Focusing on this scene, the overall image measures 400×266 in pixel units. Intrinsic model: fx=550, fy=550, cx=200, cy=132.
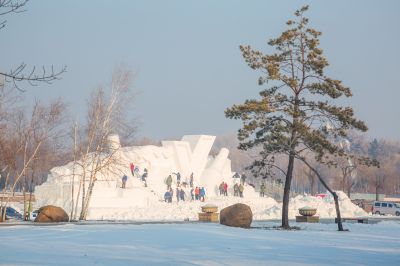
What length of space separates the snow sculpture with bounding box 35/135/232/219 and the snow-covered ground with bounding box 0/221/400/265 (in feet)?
51.7

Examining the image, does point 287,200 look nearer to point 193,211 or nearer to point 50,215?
point 50,215

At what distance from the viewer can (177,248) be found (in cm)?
1467

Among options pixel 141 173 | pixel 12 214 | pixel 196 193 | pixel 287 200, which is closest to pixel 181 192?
pixel 196 193

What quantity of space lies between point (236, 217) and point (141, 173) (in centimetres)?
2746

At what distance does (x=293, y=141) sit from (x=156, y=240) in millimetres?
11705

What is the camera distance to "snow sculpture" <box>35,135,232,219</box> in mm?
40438

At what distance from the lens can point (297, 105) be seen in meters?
26.8

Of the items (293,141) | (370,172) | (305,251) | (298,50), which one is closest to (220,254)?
(305,251)

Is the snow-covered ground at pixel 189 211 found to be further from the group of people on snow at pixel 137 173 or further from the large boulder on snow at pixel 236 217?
the large boulder on snow at pixel 236 217

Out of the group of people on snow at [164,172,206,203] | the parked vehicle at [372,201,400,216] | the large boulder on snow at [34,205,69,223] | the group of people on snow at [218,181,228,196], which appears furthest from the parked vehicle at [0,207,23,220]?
the parked vehicle at [372,201,400,216]

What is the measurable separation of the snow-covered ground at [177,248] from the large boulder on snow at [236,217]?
13.7ft

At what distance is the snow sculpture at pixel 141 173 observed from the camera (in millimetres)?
40438

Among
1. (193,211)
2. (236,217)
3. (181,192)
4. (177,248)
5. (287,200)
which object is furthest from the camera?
(181,192)

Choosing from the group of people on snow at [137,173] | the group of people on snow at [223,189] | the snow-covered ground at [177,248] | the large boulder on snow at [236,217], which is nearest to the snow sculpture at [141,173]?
the group of people on snow at [137,173]
